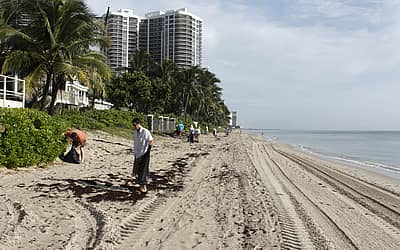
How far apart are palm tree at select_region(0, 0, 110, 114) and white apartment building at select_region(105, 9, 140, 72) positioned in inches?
1812

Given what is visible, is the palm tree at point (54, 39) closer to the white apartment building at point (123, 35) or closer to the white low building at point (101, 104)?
the white low building at point (101, 104)

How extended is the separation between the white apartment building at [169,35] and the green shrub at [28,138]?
6082 centimetres

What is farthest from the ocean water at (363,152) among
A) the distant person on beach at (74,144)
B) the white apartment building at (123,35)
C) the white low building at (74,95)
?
the white apartment building at (123,35)

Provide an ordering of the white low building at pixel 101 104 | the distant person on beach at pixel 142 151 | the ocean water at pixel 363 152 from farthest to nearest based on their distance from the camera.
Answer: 1. the white low building at pixel 101 104
2. the ocean water at pixel 363 152
3. the distant person on beach at pixel 142 151

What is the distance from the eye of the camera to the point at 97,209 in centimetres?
691

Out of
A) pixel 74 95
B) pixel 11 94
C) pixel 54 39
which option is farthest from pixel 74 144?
pixel 74 95

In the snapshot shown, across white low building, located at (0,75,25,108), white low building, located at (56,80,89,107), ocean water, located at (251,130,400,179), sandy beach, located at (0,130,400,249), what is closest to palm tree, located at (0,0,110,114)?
white low building, located at (0,75,25,108)

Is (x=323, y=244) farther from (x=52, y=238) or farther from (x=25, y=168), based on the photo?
(x=25, y=168)

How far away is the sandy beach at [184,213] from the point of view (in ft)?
17.6

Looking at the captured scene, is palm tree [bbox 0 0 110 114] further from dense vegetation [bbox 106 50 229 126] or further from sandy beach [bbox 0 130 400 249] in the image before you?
dense vegetation [bbox 106 50 229 126]

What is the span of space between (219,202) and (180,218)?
67.1 inches

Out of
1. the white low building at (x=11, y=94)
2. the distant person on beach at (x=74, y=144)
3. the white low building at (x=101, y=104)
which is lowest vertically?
the distant person on beach at (x=74, y=144)

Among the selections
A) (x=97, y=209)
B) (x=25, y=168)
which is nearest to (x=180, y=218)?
(x=97, y=209)

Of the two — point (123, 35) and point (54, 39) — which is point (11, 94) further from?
point (123, 35)
